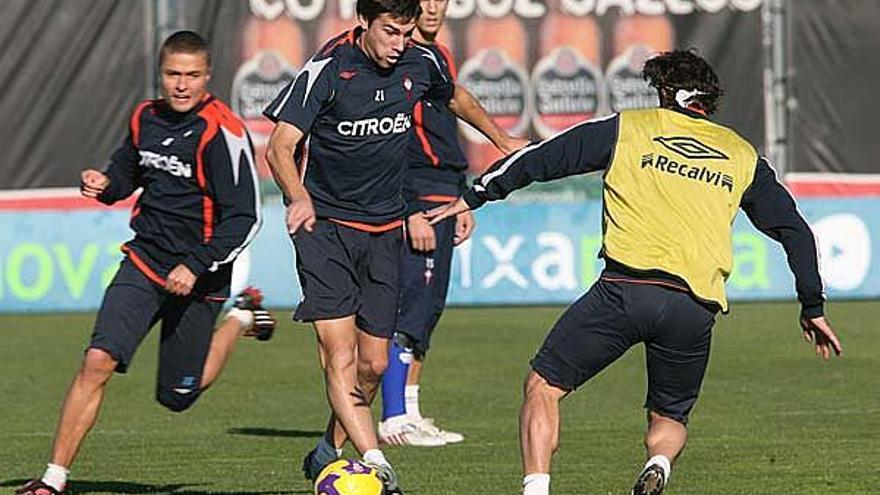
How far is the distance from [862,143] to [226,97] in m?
7.01

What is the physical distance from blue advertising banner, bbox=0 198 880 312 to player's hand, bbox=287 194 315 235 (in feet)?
45.8

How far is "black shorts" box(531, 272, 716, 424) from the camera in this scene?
28.7 ft

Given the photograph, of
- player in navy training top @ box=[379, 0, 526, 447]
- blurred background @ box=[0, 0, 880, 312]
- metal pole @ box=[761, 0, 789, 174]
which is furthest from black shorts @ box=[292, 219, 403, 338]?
metal pole @ box=[761, 0, 789, 174]

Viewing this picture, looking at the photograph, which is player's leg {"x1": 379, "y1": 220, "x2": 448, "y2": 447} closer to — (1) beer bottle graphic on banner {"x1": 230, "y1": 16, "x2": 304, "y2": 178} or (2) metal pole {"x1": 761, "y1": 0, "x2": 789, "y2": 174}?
(1) beer bottle graphic on banner {"x1": 230, "y1": 16, "x2": 304, "y2": 178}

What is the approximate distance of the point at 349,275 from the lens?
998 centimetres

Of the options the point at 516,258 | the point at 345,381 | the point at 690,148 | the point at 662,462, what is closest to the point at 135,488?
the point at 345,381

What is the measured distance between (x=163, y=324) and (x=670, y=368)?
2.81 m

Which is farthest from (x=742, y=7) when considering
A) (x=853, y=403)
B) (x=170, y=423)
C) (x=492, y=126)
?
(x=492, y=126)

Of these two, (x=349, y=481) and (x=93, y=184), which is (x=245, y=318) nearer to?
(x=93, y=184)

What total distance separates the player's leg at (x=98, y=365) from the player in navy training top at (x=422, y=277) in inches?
104

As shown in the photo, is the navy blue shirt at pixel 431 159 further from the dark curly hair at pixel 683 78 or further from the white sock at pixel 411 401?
the dark curly hair at pixel 683 78

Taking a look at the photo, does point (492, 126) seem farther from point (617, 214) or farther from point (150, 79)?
point (150, 79)

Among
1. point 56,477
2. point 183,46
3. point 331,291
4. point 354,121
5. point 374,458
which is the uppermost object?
point 183,46

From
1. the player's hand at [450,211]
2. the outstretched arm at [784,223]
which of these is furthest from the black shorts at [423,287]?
the outstretched arm at [784,223]
